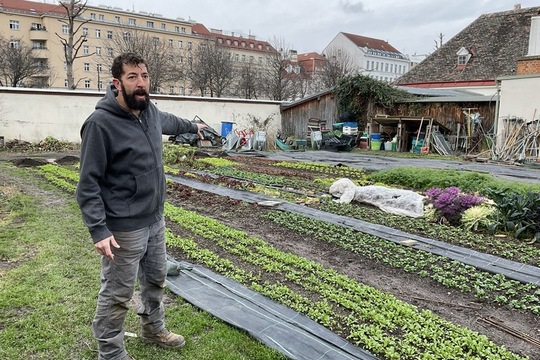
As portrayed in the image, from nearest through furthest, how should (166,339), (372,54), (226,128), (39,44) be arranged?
(166,339) < (226,128) < (39,44) < (372,54)

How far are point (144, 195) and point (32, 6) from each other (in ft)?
211

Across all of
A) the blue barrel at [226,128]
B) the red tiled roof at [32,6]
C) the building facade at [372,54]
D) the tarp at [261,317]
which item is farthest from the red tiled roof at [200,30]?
the tarp at [261,317]

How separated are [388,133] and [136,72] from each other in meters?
18.9

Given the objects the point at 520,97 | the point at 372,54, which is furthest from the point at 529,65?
the point at 372,54

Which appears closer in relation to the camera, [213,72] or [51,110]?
[51,110]

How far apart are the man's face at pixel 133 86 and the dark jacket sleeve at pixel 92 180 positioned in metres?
0.25

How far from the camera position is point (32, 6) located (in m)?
52.9

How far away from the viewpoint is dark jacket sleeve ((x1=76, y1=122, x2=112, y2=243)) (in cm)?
219

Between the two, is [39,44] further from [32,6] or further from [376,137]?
[376,137]

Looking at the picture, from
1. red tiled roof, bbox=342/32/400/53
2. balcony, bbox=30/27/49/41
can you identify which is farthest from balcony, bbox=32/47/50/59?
red tiled roof, bbox=342/32/400/53

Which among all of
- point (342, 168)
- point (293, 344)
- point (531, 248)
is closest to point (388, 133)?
point (342, 168)

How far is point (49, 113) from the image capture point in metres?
16.8

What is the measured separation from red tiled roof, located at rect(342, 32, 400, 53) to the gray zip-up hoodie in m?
65.3

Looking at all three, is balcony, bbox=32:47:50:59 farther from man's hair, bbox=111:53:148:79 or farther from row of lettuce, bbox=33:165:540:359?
man's hair, bbox=111:53:148:79
